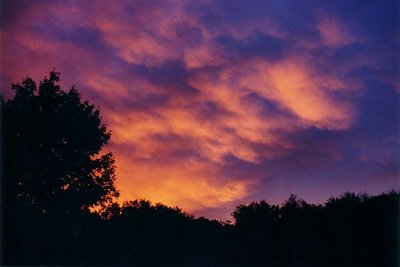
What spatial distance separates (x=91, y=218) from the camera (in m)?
54.3

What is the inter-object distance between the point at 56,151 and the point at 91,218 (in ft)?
31.4

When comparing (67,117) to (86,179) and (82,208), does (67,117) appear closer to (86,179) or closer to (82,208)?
(86,179)

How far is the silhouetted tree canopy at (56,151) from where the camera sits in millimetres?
46844

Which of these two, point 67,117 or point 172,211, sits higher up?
point 67,117

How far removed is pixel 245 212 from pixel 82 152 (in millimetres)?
19203

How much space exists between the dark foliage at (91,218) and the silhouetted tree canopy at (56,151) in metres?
0.11

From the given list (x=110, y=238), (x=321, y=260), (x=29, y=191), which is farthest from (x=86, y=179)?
(x=321, y=260)

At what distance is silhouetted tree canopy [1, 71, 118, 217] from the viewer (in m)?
46.8

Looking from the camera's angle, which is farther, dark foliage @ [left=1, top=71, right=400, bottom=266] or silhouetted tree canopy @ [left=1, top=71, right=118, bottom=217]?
silhouetted tree canopy @ [left=1, top=71, right=118, bottom=217]

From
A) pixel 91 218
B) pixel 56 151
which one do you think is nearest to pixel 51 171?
pixel 56 151

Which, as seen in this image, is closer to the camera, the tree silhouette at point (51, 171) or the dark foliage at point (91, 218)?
the dark foliage at point (91, 218)

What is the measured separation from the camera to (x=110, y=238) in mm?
56906

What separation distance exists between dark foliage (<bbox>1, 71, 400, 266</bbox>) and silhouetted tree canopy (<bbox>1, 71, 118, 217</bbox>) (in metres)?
0.11

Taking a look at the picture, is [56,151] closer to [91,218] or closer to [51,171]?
[51,171]
